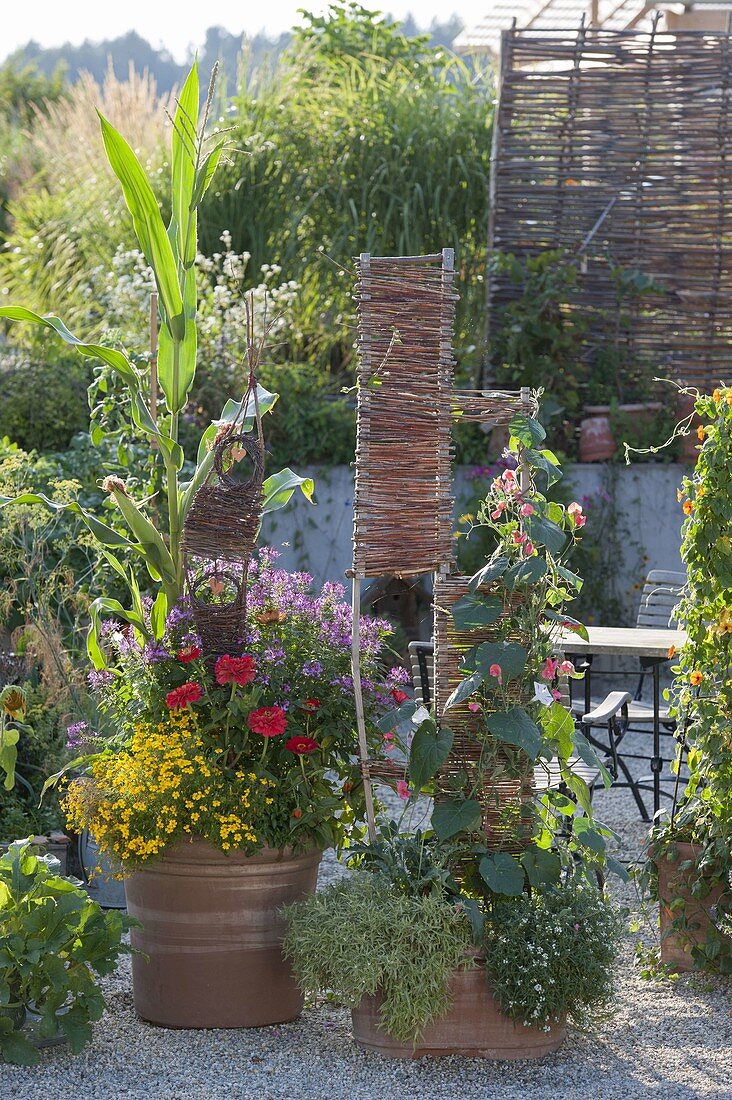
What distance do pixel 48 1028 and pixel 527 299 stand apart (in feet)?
17.0

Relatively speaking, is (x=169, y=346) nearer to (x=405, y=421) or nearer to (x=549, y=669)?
(x=405, y=421)

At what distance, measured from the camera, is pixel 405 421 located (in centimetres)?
310

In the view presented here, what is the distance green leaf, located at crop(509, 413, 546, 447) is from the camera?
9.84 feet

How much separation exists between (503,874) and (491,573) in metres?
0.68

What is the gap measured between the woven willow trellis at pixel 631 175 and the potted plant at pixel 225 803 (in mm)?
4590

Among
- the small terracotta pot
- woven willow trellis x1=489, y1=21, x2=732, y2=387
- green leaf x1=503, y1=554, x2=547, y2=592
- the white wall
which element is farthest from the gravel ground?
woven willow trellis x1=489, y1=21, x2=732, y2=387

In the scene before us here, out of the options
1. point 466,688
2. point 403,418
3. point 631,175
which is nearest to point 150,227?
point 403,418

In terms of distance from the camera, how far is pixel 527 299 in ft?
23.3

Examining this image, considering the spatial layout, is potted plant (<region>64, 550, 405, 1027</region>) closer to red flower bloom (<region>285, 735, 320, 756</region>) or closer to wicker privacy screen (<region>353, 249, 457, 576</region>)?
red flower bloom (<region>285, 735, 320, 756</region>)

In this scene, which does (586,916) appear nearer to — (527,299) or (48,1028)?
(48,1028)

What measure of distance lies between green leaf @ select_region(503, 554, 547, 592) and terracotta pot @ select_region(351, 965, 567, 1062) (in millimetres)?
864

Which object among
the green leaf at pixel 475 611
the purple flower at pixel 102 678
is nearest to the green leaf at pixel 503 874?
the green leaf at pixel 475 611

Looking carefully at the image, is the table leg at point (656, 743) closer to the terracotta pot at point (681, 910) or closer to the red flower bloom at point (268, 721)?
the terracotta pot at point (681, 910)

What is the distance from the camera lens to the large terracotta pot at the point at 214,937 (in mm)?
2998
